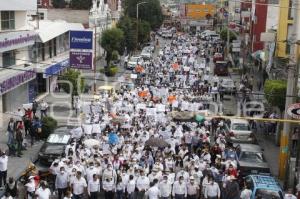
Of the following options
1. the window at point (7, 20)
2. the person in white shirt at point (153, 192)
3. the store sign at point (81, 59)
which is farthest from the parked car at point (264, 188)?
the window at point (7, 20)

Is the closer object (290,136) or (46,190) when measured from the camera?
(46,190)

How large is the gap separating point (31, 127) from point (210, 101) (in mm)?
13292

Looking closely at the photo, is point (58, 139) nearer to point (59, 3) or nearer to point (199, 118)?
point (199, 118)

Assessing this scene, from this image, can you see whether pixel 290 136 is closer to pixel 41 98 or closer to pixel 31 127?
pixel 31 127

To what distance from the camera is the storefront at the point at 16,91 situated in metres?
30.5

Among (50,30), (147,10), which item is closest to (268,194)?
(50,30)

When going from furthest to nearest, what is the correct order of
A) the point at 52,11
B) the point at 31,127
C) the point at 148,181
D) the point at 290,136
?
the point at 52,11 < the point at 31,127 < the point at 290,136 < the point at 148,181

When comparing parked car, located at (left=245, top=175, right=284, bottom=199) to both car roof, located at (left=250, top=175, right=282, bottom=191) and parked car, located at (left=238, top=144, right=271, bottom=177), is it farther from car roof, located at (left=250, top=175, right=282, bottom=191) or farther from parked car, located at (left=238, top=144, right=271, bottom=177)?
parked car, located at (left=238, top=144, right=271, bottom=177)

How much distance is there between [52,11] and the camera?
64938 mm

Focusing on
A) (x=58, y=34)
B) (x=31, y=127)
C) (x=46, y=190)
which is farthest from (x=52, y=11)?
(x=46, y=190)

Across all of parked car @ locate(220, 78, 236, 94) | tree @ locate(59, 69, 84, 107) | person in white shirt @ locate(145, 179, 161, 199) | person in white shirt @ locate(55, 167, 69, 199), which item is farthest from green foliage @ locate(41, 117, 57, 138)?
parked car @ locate(220, 78, 236, 94)

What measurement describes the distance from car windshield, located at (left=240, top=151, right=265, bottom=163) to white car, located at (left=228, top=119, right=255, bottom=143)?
175 inches

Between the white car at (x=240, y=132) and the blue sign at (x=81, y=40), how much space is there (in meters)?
9.02

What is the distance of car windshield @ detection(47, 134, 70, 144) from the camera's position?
2333cm
